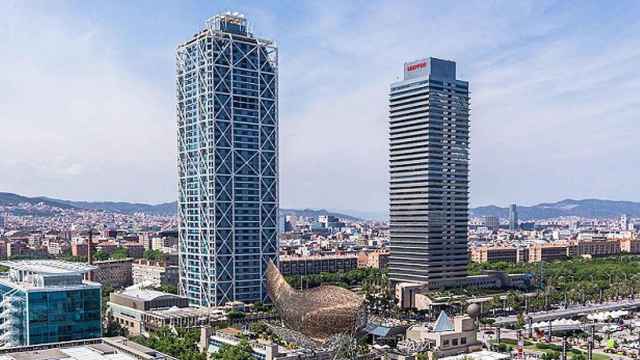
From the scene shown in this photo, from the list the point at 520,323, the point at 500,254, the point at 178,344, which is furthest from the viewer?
the point at 500,254

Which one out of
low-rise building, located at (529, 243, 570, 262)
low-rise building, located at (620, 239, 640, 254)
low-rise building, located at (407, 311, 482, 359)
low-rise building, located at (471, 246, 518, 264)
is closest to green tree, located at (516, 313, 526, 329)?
low-rise building, located at (407, 311, 482, 359)

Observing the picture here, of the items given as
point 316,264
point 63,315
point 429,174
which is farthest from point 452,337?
point 316,264

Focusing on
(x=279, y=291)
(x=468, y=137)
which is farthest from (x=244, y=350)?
(x=468, y=137)

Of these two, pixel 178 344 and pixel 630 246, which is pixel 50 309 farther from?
pixel 630 246

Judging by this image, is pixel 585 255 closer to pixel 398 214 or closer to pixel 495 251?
pixel 495 251

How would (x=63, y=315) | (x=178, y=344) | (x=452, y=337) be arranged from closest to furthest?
(x=63, y=315), (x=178, y=344), (x=452, y=337)

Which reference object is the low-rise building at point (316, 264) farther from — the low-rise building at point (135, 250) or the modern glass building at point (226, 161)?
the low-rise building at point (135, 250)
